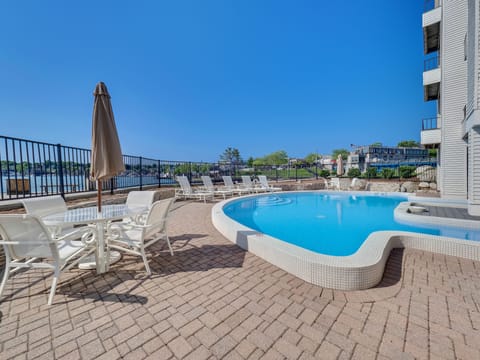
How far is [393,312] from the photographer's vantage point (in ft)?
6.15

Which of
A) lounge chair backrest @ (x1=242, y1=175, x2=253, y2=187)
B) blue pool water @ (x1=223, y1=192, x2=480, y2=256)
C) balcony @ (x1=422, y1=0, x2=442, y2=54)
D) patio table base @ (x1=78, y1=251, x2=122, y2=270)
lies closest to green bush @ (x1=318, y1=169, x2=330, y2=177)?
blue pool water @ (x1=223, y1=192, x2=480, y2=256)

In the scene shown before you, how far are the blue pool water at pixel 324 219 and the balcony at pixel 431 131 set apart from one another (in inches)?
122

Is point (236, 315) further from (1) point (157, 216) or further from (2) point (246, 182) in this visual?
(2) point (246, 182)

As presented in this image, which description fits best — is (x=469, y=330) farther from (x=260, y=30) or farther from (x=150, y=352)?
(x=260, y=30)

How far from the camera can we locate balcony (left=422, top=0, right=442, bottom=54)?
380 inches

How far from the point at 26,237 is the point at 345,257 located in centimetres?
348

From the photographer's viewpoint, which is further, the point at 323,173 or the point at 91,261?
the point at 323,173

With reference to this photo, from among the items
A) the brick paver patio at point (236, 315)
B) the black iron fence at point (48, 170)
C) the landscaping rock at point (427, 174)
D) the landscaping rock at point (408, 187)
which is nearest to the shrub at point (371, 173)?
the landscaping rock at point (427, 174)

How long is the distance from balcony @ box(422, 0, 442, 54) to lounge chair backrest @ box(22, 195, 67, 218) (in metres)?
15.3

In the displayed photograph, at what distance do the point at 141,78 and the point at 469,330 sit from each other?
27.8 m

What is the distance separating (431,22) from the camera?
9797mm

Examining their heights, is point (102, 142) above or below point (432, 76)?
below

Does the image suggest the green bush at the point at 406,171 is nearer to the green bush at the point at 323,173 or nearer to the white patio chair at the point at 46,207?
the green bush at the point at 323,173

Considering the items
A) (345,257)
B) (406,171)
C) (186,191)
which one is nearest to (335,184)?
(406,171)
